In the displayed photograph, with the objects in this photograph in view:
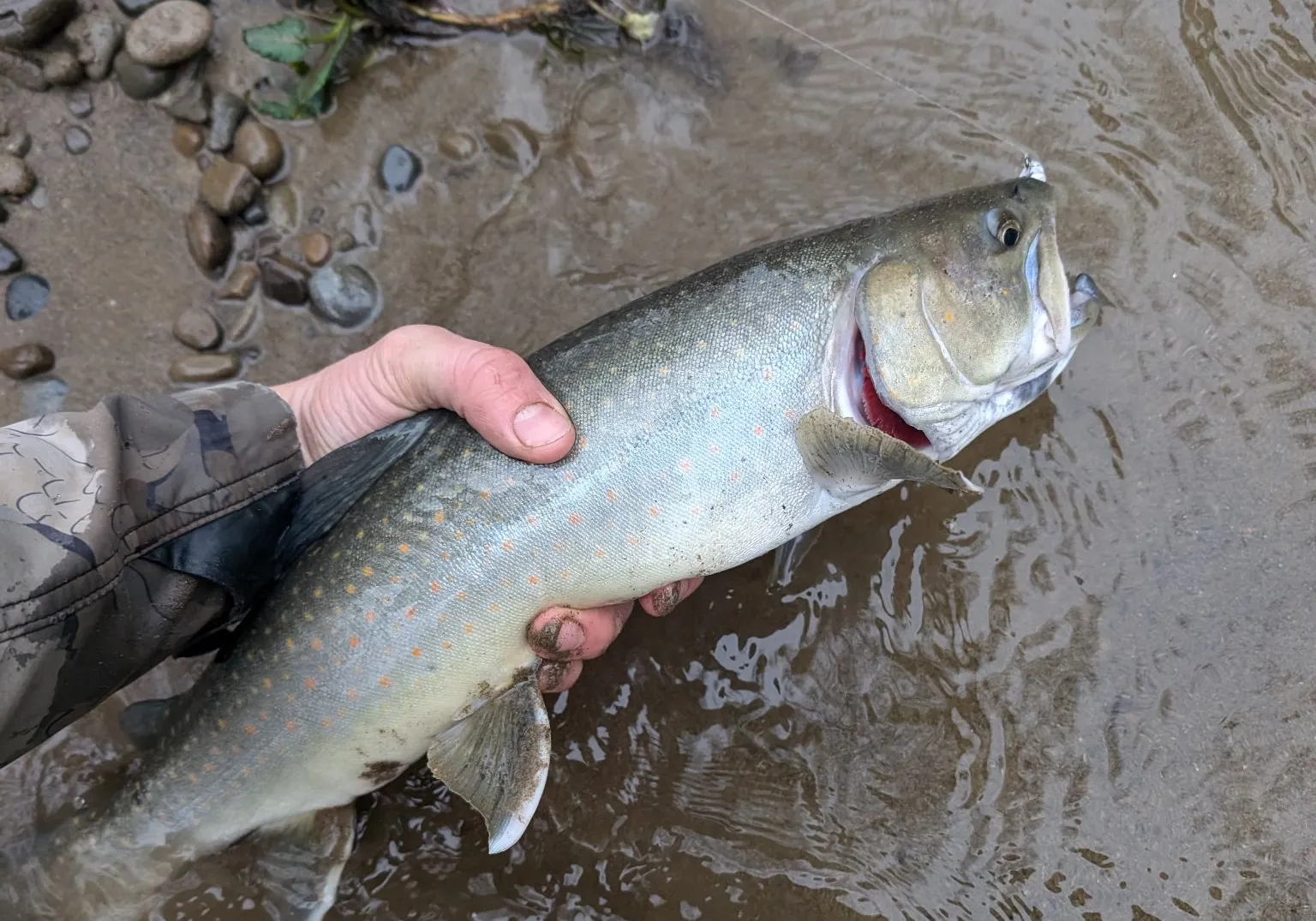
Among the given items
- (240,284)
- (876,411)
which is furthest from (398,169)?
(876,411)

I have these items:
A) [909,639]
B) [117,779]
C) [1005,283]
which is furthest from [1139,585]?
[117,779]

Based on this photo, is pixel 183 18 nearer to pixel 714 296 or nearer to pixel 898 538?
pixel 714 296

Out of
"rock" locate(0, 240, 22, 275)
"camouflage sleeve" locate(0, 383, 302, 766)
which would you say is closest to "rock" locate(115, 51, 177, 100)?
"rock" locate(0, 240, 22, 275)

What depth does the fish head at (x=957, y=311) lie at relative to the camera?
250cm

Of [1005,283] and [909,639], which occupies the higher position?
[1005,283]

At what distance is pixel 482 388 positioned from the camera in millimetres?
2549

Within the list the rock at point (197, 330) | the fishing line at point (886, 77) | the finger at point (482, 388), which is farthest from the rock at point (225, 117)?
the fishing line at point (886, 77)

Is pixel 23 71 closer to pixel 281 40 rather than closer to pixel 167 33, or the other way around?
pixel 167 33

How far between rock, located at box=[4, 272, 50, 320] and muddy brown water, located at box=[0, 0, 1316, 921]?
5 centimetres

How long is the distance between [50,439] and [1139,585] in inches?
142

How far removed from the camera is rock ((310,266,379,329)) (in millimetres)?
3635

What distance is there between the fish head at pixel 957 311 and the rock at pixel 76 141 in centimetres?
351

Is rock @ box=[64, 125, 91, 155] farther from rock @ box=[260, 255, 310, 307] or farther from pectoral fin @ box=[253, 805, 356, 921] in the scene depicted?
pectoral fin @ box=[253, 805, 356, 921]

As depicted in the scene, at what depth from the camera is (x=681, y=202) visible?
141 inches
